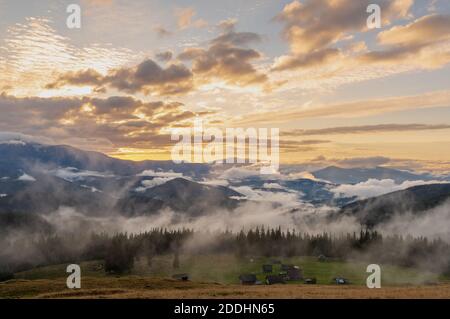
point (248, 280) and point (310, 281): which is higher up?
point (248, 280)

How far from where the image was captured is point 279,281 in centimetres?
19050

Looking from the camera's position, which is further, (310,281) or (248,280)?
(310,281)

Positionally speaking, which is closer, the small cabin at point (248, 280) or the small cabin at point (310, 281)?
the small cabin at point (310, 281)

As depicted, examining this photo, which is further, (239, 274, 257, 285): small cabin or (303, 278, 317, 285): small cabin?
(239, 274, 257, 285): small cabin
